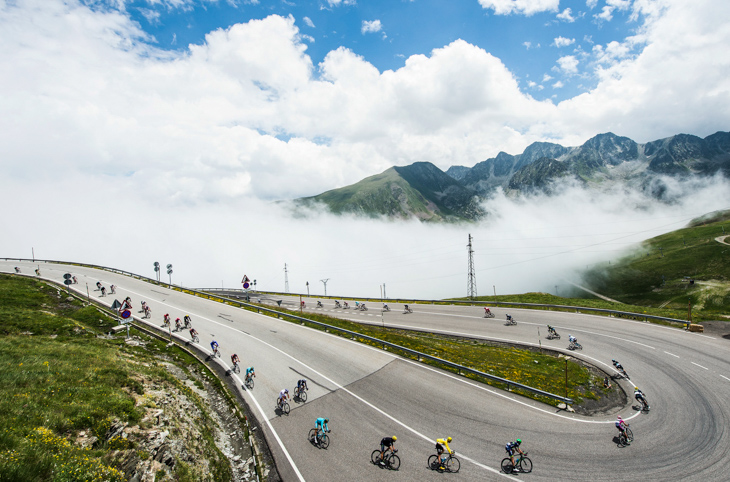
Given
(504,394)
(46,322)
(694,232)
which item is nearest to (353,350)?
(504,394)

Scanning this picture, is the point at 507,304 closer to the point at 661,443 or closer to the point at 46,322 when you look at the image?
the point at 661,443

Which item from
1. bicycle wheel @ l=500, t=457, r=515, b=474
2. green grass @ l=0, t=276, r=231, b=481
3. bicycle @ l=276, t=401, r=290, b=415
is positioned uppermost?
green grass @ l=0, t=276, r=231, b=481

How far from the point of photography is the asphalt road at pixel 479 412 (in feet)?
54.0

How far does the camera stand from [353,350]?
107ft

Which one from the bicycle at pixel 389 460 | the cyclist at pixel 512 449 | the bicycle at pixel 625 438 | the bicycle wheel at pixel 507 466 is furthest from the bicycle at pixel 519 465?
the bicycle at pixel 625 438

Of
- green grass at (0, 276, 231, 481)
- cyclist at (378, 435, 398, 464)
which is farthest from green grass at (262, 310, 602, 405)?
green grass at (0, 276, 231, 481)

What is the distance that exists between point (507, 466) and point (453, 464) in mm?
2771

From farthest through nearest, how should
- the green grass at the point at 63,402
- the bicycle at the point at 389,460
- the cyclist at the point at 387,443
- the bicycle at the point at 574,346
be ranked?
the bicycle at the point at 574,346, the bicycle at the point at 389,460, the cyclist at the point at 387,443, the green grass at the point at 63,402

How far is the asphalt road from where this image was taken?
1645cm

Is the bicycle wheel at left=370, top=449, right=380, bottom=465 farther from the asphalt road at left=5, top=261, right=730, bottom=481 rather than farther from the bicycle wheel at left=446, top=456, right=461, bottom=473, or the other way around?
the bicycle wheel at left=446, top=456, right=461, bottom=473

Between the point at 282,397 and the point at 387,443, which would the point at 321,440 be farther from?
the point at 282,397

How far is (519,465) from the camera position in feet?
51.8

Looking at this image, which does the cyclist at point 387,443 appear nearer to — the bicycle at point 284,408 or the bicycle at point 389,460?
the bicycle at point 389,460

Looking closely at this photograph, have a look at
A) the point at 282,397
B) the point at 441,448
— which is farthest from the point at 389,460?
the point at 282,397
